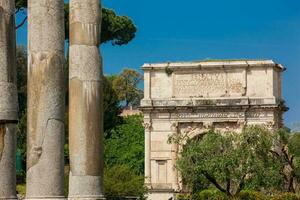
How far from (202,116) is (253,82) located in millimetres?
4004

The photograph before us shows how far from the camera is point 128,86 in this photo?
87.1 metres

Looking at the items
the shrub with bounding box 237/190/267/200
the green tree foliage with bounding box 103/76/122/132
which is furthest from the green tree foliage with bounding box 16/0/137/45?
the shrub with bounding box 237/190/267/200

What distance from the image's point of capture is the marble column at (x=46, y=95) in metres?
15.1

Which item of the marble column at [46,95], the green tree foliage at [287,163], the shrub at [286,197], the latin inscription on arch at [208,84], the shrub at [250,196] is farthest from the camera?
the latin inscription on arch at [208,84]

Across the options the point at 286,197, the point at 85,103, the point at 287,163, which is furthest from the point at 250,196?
the point at 85,103

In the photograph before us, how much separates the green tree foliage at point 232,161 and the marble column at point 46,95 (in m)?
22.7

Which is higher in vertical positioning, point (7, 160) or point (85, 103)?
point (85, 103)

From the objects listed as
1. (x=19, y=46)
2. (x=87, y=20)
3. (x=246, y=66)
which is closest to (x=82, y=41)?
(x=87, y=20)

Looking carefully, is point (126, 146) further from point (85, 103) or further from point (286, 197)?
point (85, 103)

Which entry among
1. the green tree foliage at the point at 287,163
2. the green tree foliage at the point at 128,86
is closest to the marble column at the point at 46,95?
the green tree foliage at the point at 287,163

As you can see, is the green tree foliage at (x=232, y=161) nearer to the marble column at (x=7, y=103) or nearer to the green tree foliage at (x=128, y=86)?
the marble column at (x=7, y=103)

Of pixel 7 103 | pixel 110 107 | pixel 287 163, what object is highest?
pixel 110 107

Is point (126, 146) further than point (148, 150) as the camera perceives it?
Yes

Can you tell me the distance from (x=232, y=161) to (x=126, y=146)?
26.1 meters
